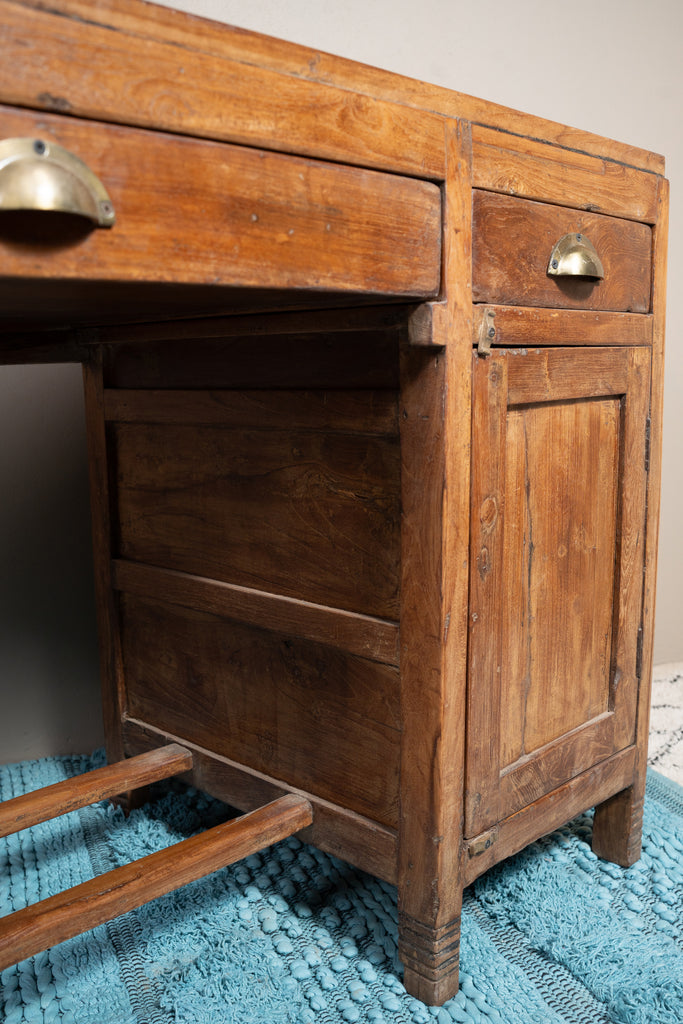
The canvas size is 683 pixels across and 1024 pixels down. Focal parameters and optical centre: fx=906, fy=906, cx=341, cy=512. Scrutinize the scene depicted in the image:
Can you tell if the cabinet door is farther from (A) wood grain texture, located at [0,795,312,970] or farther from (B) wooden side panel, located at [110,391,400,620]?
(A) wood grain texture, located at [0,795,312,970]

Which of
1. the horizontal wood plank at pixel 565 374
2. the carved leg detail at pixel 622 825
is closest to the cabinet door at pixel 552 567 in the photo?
the horizontal wood plank at pixel 565 374

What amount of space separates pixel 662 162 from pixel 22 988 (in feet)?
4.60

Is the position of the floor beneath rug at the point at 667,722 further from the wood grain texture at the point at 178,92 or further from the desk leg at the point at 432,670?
the wood grain texture at the point at 178,92

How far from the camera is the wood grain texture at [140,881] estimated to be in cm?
94

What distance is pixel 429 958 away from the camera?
1.06 metres

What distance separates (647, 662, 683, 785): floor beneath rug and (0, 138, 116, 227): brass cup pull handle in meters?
1.53

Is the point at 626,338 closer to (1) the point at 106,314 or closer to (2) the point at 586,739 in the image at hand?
(2) the point at 586,739

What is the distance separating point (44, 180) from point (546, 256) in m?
0.68

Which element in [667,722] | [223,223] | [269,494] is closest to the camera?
[223,223]

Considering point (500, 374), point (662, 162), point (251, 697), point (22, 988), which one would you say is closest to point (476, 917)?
point (251, 697)

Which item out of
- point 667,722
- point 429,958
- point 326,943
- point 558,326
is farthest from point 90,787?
point 667,722

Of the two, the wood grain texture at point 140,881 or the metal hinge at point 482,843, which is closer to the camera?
the wood grain texture at point 140,881

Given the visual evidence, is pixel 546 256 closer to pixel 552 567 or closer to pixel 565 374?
pixel 565 374

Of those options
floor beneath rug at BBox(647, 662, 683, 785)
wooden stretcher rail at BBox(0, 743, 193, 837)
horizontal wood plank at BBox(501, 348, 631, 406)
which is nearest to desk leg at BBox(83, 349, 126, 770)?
wooden stretcher rail at BBox(0, 743, 193, 837)
